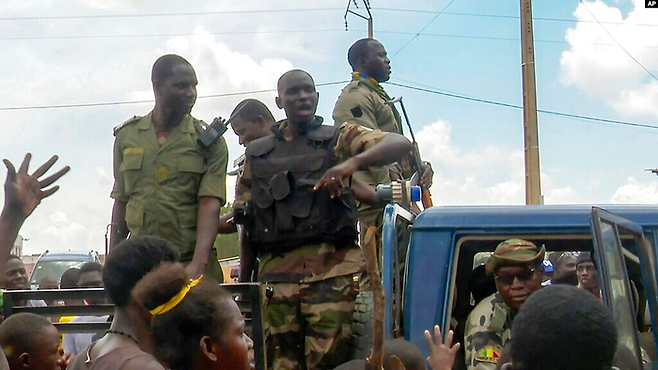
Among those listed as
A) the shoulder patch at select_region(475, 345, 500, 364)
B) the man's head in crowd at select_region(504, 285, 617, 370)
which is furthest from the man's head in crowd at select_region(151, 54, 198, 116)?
the man's head in crowd at select_region(504, 285, 617, 370)

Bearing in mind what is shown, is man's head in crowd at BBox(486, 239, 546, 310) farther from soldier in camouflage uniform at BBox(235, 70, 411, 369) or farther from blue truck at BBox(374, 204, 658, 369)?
soldier in camouflage uniform at BBox(235, 70, 411, 369)

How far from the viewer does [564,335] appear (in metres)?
1.89

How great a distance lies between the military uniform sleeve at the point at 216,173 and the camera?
421cm

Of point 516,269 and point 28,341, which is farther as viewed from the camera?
point 516,269

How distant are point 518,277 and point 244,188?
4.65 ft

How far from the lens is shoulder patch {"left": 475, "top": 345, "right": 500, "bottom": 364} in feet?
11.4

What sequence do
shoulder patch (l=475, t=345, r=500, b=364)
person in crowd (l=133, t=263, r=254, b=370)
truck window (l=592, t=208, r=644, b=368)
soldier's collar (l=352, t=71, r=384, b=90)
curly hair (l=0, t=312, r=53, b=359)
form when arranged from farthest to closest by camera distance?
soldier's collar (l=352, t=71, r=384, b=90) → shoulder patch (l=475, t=345, r=500, b=364) → curly hair (l=0, t=312, r=53, b=359) → truck window (l=592, t=208, r=644, b=368) → person in crowd (l=133, t=263, r=254, b=370)

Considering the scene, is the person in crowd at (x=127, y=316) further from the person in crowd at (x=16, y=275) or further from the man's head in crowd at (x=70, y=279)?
the man's head in crowd at (x=70, y=279)

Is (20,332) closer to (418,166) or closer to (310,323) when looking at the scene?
(310,323)

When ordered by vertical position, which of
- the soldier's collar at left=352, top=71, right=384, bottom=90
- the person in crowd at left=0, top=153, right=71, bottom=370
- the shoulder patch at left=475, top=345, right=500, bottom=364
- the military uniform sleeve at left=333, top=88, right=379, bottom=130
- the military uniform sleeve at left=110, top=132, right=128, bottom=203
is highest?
the soldier's collar at left=352, top=71, right=384, bottom=90

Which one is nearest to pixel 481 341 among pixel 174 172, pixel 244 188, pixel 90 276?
pixel 244 188

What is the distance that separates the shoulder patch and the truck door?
56 centimetres

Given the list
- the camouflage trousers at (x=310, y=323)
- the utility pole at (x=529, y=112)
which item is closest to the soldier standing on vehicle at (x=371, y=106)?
the camouflage trousers at (x=310, y=323)

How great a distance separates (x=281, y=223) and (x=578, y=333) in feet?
7.39
